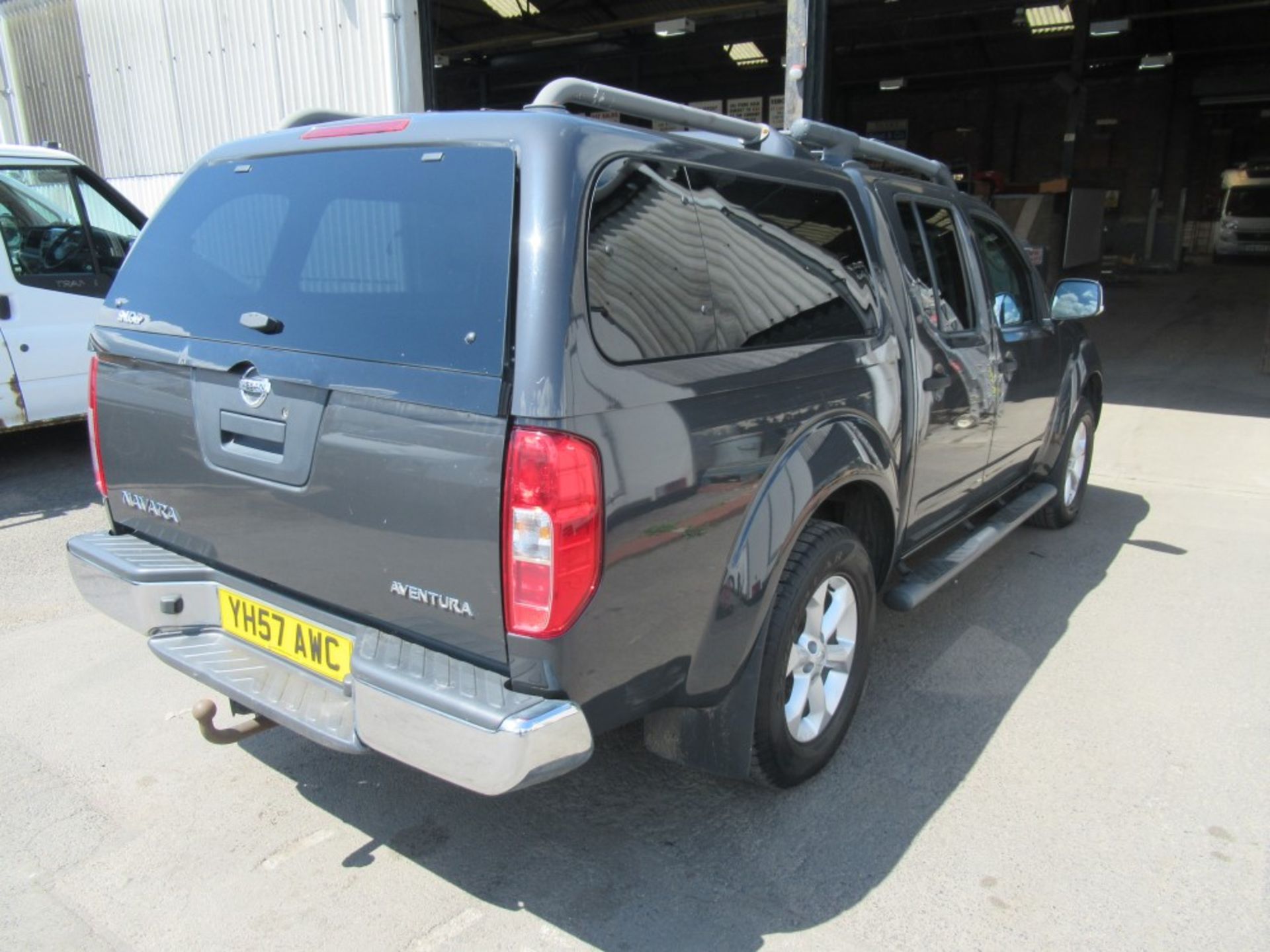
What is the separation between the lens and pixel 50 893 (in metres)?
2.50

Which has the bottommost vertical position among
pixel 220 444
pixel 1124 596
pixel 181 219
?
pixel 1124 596

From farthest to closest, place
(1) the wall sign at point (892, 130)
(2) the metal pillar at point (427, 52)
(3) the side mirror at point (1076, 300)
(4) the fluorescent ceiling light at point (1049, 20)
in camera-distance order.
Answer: (1) the wall sign at point (892, 130)
(4) the fluorescent ceiling light at point (1049, 20)
(2) the metal pillar at point (427, 52)
(3) the side mirror at point (1076, 300)

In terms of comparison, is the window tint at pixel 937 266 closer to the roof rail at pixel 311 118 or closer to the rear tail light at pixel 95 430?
the roof rail at pixel 311 118

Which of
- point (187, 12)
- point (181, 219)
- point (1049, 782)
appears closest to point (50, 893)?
point (181, 219)

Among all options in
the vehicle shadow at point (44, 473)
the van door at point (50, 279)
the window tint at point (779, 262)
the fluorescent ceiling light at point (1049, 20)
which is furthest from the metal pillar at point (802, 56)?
the fluorescent ceiling light at point (1049, 20)

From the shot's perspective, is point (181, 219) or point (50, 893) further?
point (181, 219)

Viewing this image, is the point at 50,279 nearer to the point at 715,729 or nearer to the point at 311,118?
the point at 311,118

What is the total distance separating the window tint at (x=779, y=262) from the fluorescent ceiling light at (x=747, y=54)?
884 inches

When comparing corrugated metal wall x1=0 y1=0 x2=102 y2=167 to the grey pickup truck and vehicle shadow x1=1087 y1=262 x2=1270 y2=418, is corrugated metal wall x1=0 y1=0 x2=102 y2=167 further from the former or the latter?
vehicle shadow x1=1087 y1=262 x2=1270 y2=418

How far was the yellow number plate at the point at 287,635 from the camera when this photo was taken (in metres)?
2.36

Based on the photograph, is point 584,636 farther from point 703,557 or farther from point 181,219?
point 181,219

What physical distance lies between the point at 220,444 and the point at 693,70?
2594 centimetres

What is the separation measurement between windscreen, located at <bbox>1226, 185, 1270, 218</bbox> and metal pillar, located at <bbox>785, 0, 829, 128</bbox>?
2525cm

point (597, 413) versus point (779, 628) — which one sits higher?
point (597, 413)
